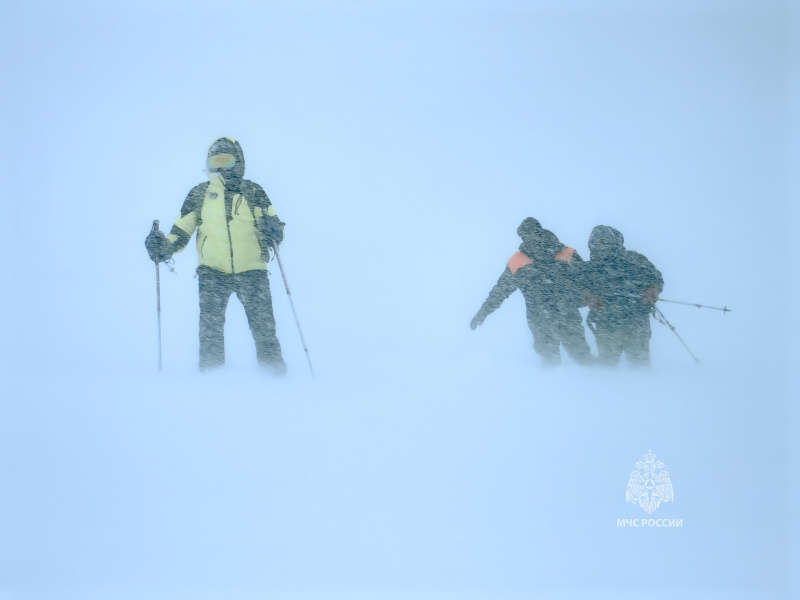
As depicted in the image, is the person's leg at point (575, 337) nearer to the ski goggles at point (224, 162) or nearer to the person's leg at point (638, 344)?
the person's leg at point (638, 344)

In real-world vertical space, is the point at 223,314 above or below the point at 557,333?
above

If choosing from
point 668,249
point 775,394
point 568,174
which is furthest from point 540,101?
point 775,394

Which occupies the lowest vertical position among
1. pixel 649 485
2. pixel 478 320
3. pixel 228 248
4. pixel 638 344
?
pixel 649 485

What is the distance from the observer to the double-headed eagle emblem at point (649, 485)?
1.86 m

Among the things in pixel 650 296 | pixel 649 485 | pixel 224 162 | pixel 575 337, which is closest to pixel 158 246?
pixel 224 162

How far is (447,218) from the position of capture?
78.2 inches

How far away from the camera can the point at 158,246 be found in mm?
1909

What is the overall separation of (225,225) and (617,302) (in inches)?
45.3

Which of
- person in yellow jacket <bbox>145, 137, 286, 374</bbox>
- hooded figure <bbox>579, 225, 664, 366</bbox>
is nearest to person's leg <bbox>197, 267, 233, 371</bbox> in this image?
person in yellow jacket <bbox>145, 137, 286, 374</bbox>

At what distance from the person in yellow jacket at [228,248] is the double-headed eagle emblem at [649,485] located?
1045mm

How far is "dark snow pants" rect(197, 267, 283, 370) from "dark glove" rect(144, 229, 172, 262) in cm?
11

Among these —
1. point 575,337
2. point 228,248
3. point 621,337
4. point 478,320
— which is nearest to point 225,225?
point 228,248

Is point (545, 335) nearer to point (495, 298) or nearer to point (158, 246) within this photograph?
point (495, 298)

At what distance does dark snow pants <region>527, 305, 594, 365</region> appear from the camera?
1948 millimetres
